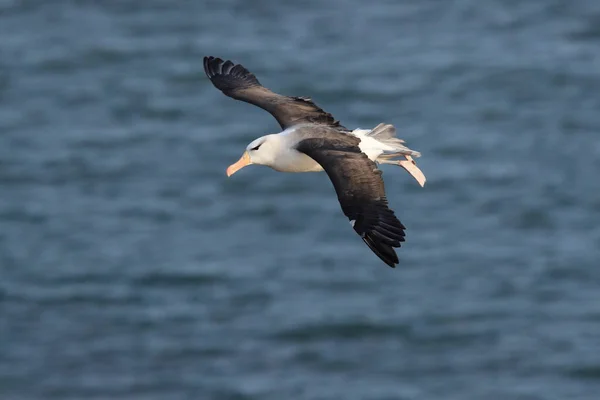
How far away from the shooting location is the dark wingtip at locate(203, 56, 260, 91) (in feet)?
41.6

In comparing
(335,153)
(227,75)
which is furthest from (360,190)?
(227,75)

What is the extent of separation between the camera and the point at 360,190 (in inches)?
401

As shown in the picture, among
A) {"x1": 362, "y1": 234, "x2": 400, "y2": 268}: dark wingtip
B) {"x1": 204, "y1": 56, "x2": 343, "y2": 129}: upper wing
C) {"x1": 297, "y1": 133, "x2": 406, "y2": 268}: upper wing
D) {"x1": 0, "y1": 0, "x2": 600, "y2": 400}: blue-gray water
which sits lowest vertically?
{"x1": 362, "y1": 234, "x2": 400, "y2": 268}: dark wingtip

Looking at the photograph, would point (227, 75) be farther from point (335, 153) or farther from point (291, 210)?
point (291, 210)

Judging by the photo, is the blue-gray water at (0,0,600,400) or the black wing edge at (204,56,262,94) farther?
the blue-gray water at (0,0,600,400)

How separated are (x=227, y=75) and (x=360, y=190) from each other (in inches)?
123

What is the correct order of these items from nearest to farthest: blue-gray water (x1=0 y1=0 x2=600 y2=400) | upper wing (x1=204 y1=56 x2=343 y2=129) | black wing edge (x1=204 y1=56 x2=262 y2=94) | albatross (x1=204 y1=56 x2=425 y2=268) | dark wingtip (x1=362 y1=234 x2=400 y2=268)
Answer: dark wingtip (x1=362 y1=234 x2=400 y2=268), albatross (x1=204 y1=56 x2=425 y2=268), upper wing (x1=204 y1=56 x2=343 y2=129), black wing edge (x1=204 y1=56 x2=262 y2=94), blue-gray water (x1=0 y1=0 x2=600 y2=400)

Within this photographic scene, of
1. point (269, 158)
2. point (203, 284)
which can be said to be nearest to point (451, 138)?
point (203, 284)

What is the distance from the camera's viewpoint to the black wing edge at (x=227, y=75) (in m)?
12.6

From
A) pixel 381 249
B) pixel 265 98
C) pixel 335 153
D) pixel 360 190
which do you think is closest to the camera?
pixel 381 249

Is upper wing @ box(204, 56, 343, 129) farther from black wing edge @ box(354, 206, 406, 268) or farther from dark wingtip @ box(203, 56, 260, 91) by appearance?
black wing edge @ box(354, 206, 406, 268)

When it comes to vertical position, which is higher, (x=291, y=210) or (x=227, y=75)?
(x=291, y=210)

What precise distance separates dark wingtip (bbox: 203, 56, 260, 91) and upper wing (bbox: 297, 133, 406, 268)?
1996 mm

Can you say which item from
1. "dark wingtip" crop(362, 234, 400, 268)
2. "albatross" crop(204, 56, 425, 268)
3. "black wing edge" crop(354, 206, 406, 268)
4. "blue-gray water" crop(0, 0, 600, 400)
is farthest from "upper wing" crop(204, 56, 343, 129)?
"blue-gray water" crop(0, 0, 600, 400)
